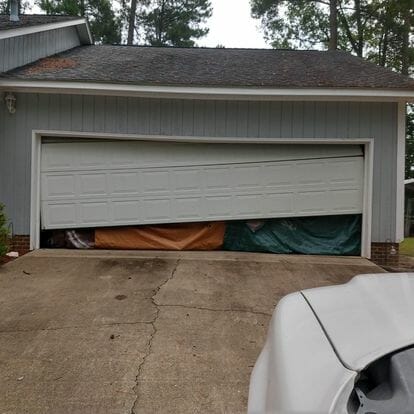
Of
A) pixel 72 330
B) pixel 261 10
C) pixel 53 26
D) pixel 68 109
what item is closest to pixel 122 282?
pixel 72 330

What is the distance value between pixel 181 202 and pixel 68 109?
291 centimetres

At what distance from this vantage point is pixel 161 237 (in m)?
8.66

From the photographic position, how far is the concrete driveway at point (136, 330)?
298cm

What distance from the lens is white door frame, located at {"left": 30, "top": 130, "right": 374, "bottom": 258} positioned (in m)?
8.22

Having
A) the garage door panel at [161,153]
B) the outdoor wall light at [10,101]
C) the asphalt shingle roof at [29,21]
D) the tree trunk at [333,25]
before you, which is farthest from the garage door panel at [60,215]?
the tree trunk at [333,25]

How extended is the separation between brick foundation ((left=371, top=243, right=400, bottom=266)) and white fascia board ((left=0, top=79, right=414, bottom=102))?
2.84m

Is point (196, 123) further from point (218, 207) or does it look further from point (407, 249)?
point (407, 249)

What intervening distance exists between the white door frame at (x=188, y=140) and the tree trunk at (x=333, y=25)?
45.0 feet

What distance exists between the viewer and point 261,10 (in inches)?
919

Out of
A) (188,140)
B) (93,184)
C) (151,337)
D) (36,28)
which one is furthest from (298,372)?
(36,28)

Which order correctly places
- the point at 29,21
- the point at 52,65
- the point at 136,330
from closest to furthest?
the point at 136,330 → the point at 52,65 → the point at 29,21

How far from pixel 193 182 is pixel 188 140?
0.86 meters

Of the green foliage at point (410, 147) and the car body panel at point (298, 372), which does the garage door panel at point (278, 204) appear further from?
the green foliage at point (410, 147)

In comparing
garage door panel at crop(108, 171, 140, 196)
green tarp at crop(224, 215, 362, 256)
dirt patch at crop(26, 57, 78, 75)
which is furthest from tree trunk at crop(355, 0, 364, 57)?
garage door panel at crop(108, 171, 140, 196)
